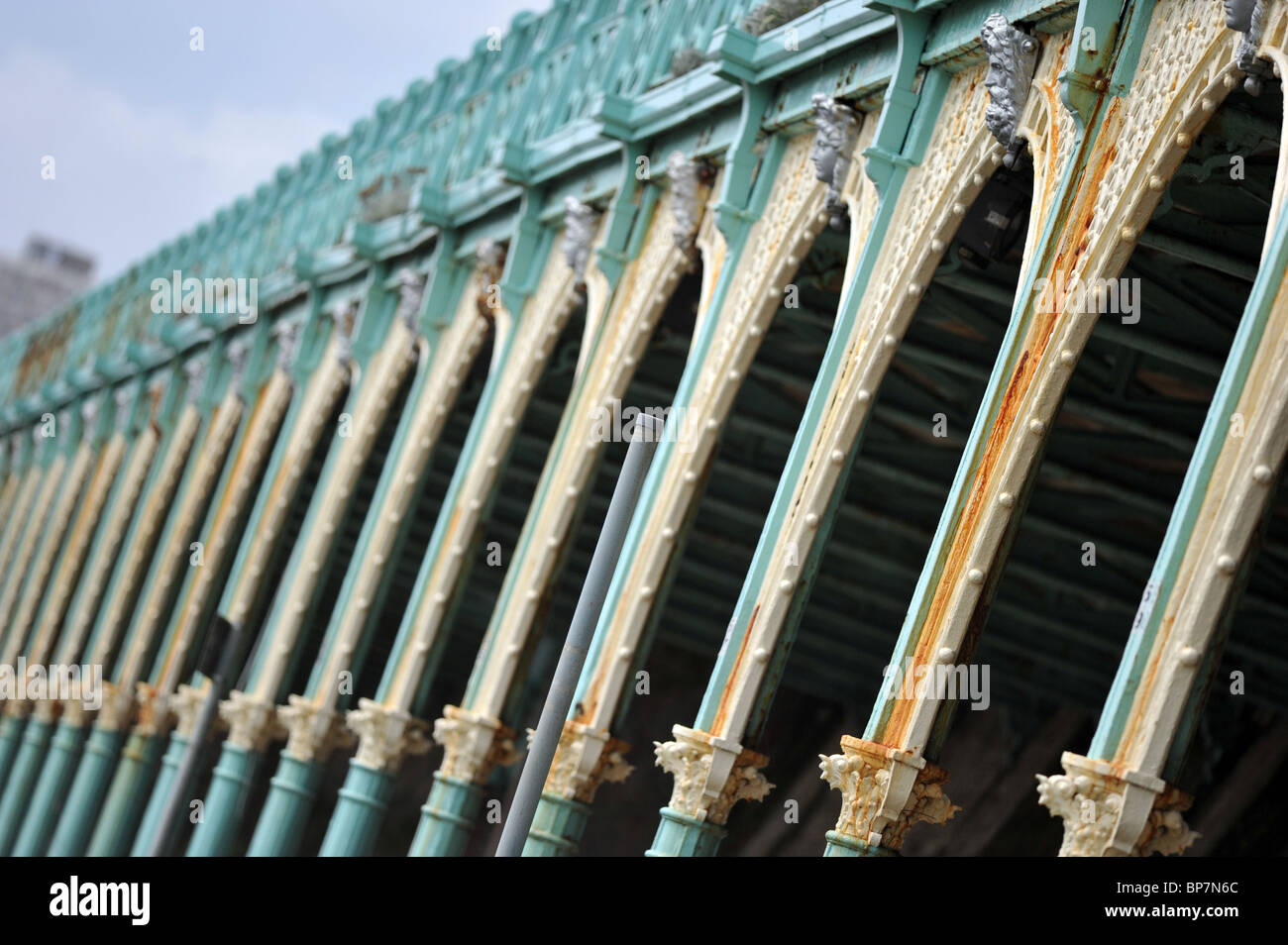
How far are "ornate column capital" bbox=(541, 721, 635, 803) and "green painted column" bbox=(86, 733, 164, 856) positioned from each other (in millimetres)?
13920

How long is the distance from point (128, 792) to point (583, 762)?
14.9m

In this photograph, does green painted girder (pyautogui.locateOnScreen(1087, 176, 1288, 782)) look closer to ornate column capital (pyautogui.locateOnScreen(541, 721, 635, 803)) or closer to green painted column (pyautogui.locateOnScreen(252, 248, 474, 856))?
ornate column capital (pyautogui.locateOnScreen(541, 721, 635, 803))

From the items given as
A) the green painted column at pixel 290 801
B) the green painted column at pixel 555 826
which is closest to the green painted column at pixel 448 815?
the green painted column at pixel 555 826

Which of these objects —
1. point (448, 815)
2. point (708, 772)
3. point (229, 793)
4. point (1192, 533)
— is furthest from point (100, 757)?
point (1192, 533)

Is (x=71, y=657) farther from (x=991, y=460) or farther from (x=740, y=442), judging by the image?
(x=991, y=460)

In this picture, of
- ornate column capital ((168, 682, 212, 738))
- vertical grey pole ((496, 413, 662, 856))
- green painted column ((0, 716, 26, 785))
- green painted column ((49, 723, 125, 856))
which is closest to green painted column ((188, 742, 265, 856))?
ornate column capital ((168, 682, 212, 738))

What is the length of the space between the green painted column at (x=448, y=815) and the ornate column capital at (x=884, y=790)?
770 cm

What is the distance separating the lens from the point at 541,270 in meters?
21.2

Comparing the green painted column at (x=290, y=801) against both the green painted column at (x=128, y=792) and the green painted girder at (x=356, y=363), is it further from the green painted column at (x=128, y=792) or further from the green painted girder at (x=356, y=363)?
the green painted column at (x=128, y=792)

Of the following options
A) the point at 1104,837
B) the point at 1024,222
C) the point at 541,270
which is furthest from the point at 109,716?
the point at 1104,837

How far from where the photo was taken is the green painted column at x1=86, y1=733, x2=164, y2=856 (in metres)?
29.0

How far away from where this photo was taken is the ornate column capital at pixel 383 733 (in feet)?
66.9

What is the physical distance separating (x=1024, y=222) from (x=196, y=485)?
17.9m

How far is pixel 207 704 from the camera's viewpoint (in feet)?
63.3
